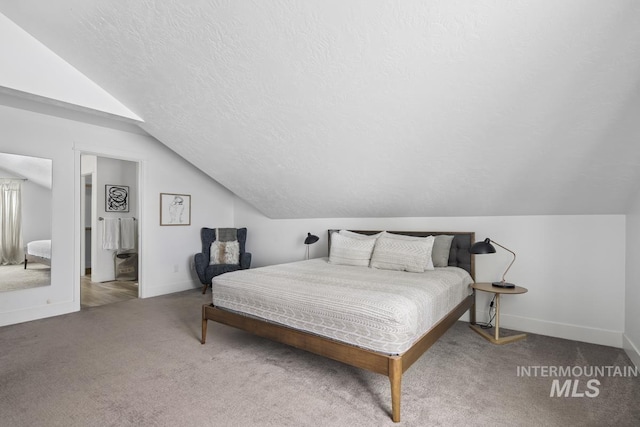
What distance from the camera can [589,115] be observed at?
7.00 ft

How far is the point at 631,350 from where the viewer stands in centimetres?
259

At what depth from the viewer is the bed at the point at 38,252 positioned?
363cm

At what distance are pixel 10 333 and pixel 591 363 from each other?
5121 mm

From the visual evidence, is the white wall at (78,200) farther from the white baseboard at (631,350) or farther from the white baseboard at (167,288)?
the white baseboard at (631,350)

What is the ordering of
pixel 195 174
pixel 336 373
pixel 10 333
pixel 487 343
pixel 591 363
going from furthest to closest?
pixel 195 174 → pixel 10 333 → pixel 487 343 → pixel 591 363 → pixel 336 373

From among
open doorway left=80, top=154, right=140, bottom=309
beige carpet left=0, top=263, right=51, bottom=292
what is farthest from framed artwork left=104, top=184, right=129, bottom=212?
beige carpet left=0, top=263, right=51, bottom=292

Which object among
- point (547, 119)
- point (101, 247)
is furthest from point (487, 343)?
point (101, 247)

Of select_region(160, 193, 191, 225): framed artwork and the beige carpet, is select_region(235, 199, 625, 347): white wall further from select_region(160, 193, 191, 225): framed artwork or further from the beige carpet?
the beige carpet

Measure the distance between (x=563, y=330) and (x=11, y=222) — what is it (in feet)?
18.7

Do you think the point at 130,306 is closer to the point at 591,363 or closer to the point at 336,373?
the point at 336,373

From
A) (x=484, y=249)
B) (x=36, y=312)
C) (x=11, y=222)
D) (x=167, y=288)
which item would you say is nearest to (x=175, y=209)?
(x=167, y=288)

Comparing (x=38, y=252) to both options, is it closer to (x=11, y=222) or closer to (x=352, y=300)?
(x=11, y=222)

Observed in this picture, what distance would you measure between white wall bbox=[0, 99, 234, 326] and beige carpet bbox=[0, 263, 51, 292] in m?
0.06

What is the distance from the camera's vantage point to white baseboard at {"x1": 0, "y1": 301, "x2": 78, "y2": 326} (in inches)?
137
